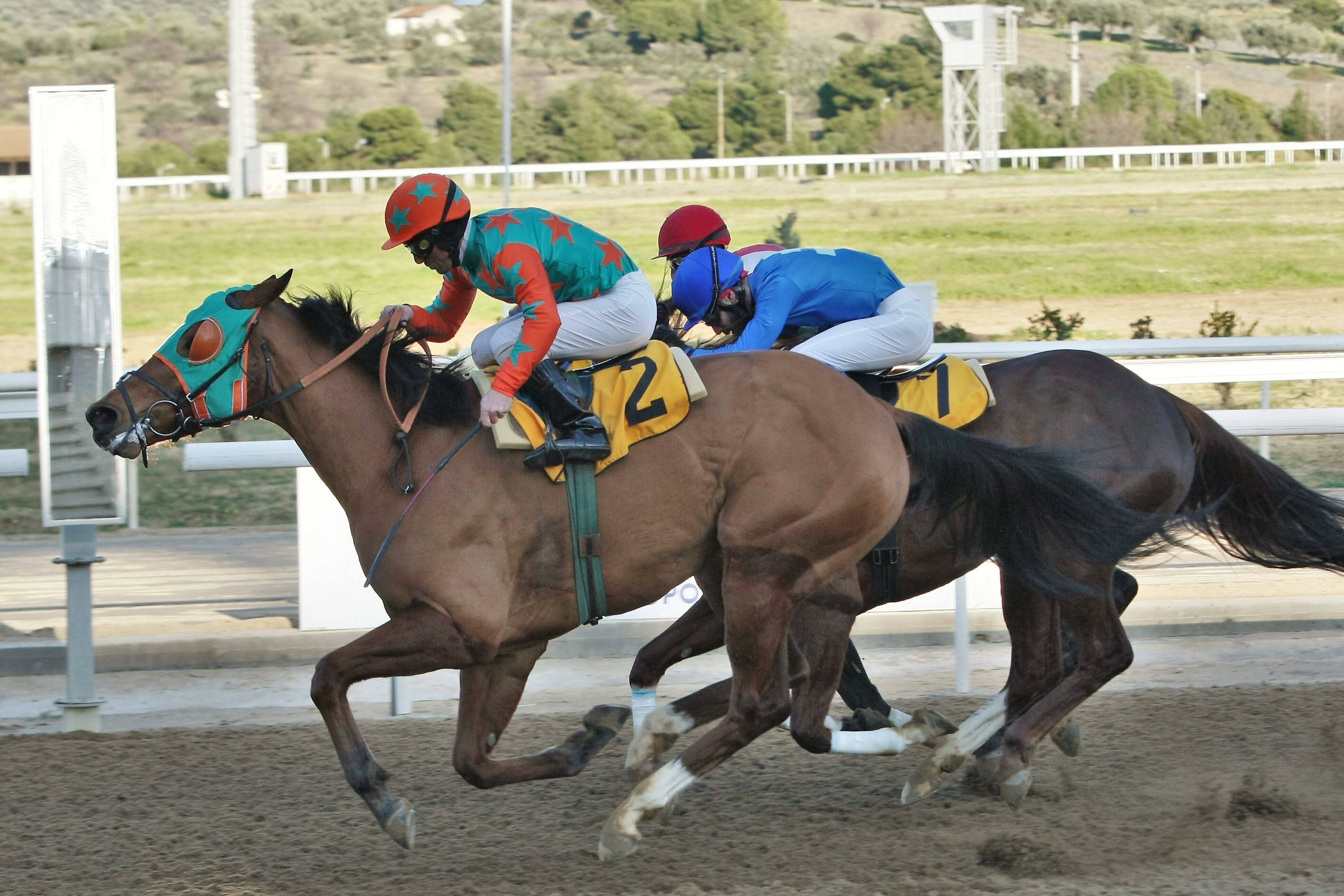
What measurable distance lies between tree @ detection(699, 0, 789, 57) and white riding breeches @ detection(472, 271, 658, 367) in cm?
6486

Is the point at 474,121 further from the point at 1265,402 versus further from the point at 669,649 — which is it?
the point at 669,649

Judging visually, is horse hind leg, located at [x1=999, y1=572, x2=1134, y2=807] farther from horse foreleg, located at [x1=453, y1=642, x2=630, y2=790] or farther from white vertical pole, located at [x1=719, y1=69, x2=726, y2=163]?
white vertical pole, located at [x1=719, y1=69, x2=726, y2=163]

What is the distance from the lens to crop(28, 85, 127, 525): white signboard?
4883 mm

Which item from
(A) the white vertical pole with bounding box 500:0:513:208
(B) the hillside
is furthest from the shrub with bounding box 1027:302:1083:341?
(B) the hillside

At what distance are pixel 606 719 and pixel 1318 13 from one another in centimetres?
6645

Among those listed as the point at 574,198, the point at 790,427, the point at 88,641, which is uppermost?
the point at 574,198

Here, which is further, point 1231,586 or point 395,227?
point 1231,586

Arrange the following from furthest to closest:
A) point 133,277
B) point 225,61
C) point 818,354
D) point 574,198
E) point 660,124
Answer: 1. point 225,61
2. point 660,124
3. point 574,198
4. point 133,277
5. point 818,354

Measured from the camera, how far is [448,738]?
484cm

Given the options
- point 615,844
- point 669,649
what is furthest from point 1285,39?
point 615,844

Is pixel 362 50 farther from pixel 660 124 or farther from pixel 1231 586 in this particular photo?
pixel 1231 586

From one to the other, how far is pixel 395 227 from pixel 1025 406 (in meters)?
1.99

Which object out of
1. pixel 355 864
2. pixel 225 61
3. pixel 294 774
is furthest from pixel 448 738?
pixel 225 61

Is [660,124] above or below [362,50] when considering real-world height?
below
